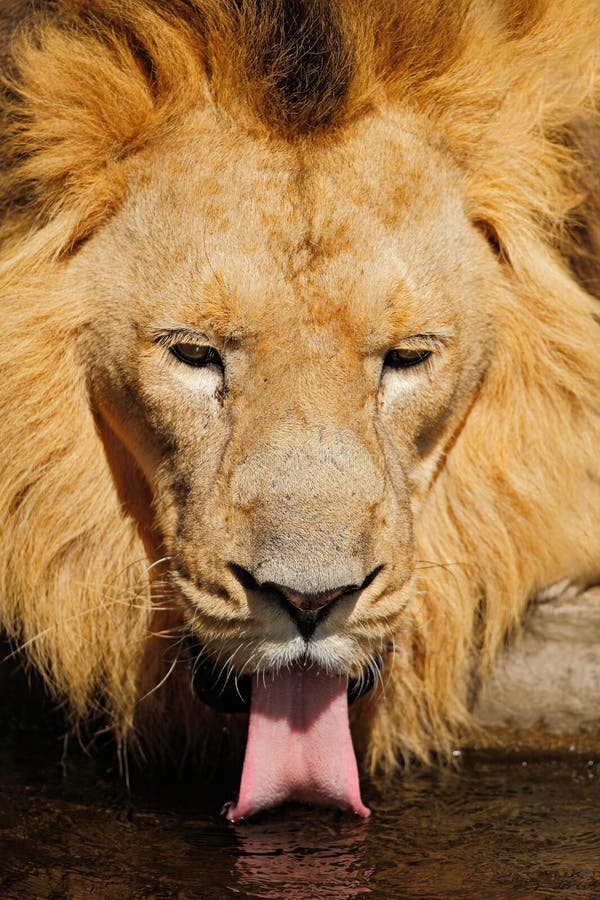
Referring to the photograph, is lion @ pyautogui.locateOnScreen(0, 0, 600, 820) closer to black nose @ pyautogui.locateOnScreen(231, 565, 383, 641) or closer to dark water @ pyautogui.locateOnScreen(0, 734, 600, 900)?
black nose @ pyautogui.locateOnScreen(231, 565, 383, 641)

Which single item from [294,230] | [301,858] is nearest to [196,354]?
[294,230]

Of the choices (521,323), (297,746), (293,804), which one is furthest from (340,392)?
(293,804)

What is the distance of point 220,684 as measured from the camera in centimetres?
389

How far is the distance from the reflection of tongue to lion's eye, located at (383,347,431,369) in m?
0.82

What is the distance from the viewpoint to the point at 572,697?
4438 millimetres

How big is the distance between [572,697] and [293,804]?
105 centimetres

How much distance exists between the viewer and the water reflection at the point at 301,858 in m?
3.34

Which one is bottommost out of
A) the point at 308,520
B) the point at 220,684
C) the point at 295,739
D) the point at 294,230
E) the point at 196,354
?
the point at 295,739

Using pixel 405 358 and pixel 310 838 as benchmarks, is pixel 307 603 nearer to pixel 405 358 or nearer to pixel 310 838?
pixel 405 358

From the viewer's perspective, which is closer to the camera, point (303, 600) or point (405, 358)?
point (303, 600)

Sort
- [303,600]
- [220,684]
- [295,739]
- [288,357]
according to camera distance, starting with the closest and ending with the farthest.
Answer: [303,600] < [288,357] < [295,739] < [220,684]

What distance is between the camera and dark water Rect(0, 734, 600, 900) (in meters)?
3.36

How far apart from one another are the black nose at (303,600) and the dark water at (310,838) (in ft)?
2.17

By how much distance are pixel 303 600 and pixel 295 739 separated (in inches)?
26.3
